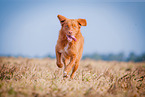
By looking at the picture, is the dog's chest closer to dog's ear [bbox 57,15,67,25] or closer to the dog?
the dog

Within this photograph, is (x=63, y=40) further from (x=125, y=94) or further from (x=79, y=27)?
(x=125, y=94)

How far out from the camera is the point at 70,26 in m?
4.19

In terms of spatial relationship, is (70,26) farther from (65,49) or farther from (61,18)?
(65,49)

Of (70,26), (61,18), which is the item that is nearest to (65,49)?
(70,26)

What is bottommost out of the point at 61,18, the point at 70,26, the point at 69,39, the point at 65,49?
the point at 65,49

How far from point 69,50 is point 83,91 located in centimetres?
161

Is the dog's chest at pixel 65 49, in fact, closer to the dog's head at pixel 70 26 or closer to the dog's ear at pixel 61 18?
the dog's head at pixel 70 26

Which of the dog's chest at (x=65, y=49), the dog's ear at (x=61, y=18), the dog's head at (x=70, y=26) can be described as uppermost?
the dog's ear at (x=61, y=18)

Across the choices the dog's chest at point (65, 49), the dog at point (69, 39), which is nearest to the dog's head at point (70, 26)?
the dog at point (69, 39)

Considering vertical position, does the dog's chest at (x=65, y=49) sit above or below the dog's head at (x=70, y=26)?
below

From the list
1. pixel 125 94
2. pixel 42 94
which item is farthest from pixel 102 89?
pixel 42 94

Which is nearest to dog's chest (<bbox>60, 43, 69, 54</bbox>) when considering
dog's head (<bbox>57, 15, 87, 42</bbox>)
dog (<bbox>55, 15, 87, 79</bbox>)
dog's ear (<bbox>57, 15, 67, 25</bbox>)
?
dog (<bbox>55, 15, 87, 79</bbox>)

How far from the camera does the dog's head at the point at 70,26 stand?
416 cm

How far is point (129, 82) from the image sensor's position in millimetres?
3646
